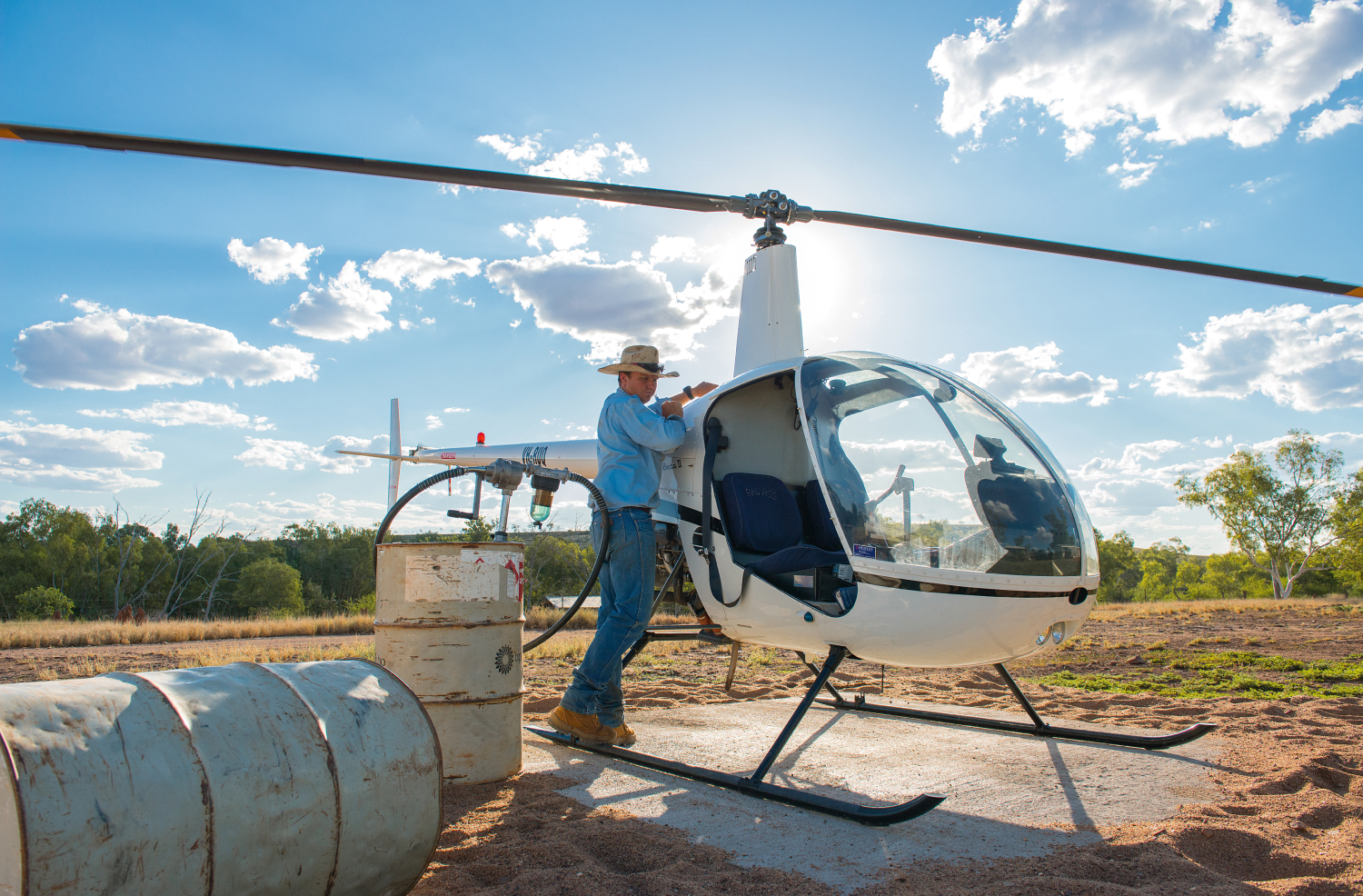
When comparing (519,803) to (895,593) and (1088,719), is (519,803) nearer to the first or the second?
(895,593)

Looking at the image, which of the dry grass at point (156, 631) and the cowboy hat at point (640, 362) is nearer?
the cowboy hat at point (640, 362)

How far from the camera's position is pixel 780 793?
146 inches

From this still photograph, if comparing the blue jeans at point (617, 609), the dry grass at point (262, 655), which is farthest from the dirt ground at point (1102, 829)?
the dry grass at point (262, 655)

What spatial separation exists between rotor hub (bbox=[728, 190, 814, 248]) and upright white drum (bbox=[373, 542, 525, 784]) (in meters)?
3.10

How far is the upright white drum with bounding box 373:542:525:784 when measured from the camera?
398cm

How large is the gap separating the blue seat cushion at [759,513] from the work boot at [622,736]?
1.36m

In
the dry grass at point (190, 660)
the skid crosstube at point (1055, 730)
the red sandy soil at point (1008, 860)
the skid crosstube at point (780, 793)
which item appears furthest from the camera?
the dry grass at point (190, 660)

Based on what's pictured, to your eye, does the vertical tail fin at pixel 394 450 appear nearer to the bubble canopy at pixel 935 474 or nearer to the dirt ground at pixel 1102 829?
the dirt ground at pixel 1102 829

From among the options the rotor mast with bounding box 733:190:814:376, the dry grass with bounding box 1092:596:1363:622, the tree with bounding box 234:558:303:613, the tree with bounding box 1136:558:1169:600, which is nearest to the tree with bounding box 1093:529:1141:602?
the tree with bounding box 1136:558:1169:600

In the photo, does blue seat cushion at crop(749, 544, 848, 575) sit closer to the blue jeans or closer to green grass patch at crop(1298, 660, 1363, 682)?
the blue jeans

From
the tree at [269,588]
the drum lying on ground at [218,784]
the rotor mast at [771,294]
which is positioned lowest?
the tree at [269,588]

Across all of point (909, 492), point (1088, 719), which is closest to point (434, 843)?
point (909, 492)

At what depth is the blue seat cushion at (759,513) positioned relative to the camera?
488 centimetres

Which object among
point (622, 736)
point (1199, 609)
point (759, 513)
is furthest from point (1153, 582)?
point (622, 736)
